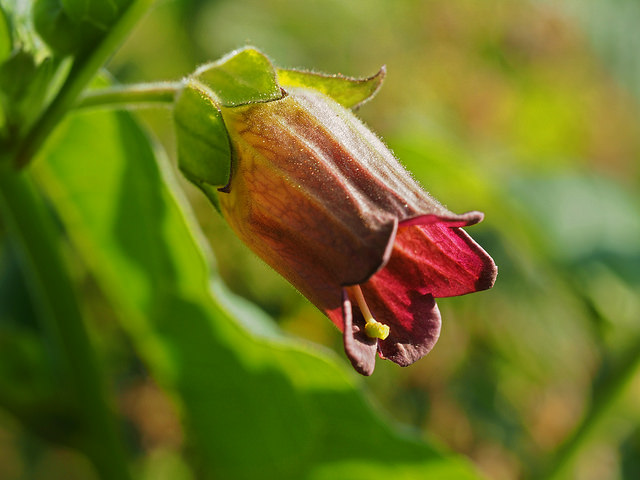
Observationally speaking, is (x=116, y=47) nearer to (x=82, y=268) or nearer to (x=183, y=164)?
(x=183, y=164)

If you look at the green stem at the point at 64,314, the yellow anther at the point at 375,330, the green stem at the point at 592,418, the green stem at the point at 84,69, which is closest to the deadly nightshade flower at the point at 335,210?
the yellow anther at the point at 375,330

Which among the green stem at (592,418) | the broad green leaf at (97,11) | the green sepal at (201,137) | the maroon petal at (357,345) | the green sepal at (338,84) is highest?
the green sepal at (338,84)

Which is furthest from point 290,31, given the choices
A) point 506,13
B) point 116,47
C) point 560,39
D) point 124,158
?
point 116,47

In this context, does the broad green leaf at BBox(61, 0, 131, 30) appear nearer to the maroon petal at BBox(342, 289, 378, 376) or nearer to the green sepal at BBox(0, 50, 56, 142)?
the green sepal at BBox(0, 50, 56, 142)

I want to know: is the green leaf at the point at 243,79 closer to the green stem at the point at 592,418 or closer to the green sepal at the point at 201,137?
the green sepal at the point at 201,137

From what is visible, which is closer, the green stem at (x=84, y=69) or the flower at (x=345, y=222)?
the flower at (x=345, y=222)

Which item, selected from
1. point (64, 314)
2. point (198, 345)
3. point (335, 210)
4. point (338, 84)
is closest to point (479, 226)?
point (198, 345)

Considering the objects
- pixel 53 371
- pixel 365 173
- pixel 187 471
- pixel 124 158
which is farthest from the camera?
pixel 187 471

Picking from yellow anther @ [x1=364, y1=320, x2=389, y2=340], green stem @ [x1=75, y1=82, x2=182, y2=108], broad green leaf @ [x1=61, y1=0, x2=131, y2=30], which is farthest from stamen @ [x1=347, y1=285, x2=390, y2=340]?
broad green leaf @ [x1=61, y1=0, x2=131, y2=30]
